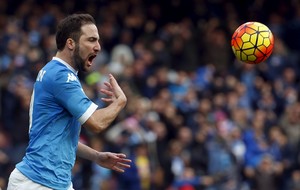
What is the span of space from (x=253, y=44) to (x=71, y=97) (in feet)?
8.56

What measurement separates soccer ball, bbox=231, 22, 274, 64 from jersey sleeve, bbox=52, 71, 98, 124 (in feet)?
8.20

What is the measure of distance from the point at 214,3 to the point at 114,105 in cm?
1444

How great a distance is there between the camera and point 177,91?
17703mm

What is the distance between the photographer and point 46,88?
692 cm

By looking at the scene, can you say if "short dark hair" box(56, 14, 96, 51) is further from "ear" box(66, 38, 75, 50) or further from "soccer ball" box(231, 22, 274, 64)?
"soccer ball" box(231, 22, 274, 64)

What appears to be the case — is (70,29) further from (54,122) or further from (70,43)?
(54,122)

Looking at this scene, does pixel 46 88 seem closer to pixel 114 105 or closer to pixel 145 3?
pixel 114 105

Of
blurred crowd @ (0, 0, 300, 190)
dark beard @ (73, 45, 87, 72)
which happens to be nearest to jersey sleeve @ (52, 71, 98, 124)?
dark beard @ (73, 45, 87, 72)

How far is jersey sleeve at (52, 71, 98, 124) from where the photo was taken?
6.78m

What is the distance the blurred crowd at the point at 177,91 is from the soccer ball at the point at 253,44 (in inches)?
249

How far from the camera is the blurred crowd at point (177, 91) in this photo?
15.4 metres

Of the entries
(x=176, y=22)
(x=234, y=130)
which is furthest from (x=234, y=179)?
(x=176, y=22)

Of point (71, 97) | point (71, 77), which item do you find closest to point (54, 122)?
point (71, 97)

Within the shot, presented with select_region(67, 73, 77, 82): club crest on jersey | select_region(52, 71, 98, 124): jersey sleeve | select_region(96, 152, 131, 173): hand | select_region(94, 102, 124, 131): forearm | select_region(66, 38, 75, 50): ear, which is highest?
select_region(66, 38, 75, 50): ear
